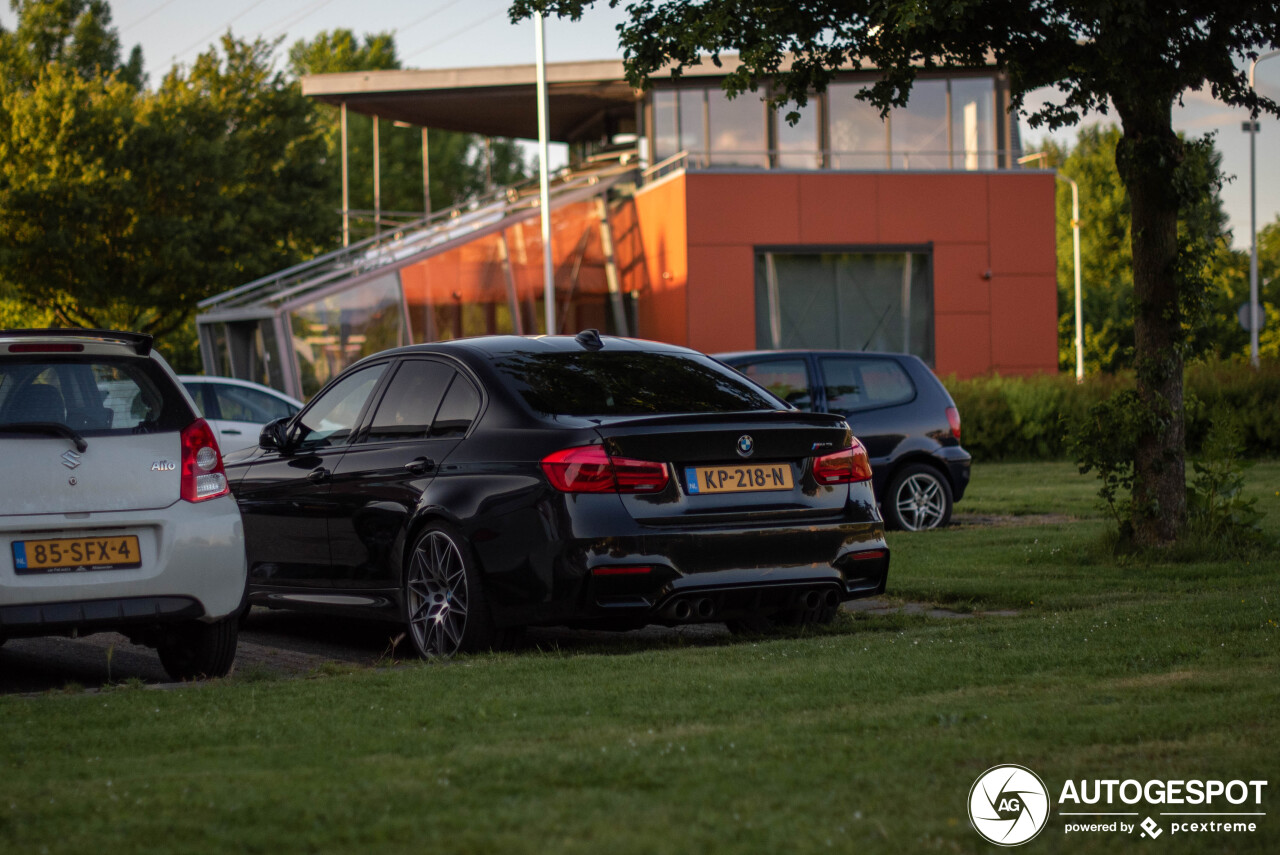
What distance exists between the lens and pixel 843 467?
718cm

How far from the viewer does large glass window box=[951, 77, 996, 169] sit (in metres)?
34.7

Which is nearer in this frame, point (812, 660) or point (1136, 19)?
point (812, 660)

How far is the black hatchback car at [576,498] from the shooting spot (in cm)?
659

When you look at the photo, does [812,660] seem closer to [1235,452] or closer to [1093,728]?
[1093,728]

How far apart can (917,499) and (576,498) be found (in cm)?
781

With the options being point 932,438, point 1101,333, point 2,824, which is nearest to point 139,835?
point 2,824

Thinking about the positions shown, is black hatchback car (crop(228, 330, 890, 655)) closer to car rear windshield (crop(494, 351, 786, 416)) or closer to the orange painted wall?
car rear windshield (crop(494, 351, 786, 416))

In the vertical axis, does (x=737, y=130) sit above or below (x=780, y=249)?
above

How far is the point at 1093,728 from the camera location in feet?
Answer: 15.4

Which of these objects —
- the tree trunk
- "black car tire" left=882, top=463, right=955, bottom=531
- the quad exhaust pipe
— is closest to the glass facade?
"black car tire" left=882, top=463, right=955, bottom=531

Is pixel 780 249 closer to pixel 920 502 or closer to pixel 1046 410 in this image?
pixel 1046 410

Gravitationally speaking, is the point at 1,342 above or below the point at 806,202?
below

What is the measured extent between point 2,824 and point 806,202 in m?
30.6

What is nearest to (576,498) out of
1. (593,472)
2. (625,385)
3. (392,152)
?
(593,472)
